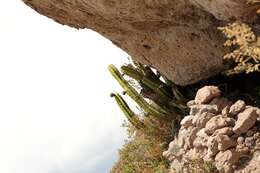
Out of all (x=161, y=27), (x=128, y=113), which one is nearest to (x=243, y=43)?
(x=161, y=27)

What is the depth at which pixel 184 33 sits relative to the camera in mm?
10250

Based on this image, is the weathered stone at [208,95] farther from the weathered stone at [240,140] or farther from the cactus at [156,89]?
the cactus at [156,89]

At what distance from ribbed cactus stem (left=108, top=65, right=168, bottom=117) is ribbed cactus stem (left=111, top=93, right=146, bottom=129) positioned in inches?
14.8

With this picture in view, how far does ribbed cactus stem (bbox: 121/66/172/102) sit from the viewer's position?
12.3 m

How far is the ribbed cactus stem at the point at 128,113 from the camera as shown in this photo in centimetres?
1352

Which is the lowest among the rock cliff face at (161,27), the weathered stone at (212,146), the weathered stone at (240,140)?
the weathered stone at (240,140)

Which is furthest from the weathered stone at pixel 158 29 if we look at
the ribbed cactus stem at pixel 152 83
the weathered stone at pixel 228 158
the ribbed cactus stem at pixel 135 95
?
the weathered stone at pixel 228 158

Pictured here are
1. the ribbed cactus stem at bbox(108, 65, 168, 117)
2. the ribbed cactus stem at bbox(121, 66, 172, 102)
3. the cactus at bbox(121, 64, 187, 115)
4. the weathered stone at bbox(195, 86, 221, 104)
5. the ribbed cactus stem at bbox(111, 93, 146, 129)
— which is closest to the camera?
the weathered stone at bbox(195, 86, 221, 104)

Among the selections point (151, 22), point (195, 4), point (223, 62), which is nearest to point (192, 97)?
point (223, 62)

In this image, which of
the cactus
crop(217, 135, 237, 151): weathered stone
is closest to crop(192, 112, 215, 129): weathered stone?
crop(217, 135, 237, 151): weathered stone

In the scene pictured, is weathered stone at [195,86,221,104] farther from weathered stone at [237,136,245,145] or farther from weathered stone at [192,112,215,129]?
weathered stone at [237,136,245,145]

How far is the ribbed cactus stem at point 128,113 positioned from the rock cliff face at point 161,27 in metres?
2.20

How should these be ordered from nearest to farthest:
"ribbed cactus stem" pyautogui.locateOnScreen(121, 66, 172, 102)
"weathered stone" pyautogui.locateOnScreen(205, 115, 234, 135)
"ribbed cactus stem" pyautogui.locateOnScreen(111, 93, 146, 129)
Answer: "weathered stone" pyautogui.locateOnScreen(205, 115, 234, 135)
"ribbed cactus stem" pyautogui.locateOnScreen(121, 66, 172, 102)
"ribbed cactus stem" pyautogui.locateOnScreen(111, 93, 146, 129)

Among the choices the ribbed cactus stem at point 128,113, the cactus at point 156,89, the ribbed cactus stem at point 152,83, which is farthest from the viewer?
the ribbed cactus stem at point 128,113
